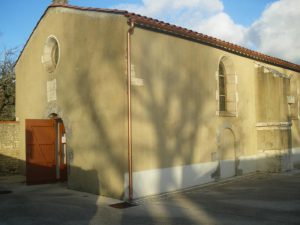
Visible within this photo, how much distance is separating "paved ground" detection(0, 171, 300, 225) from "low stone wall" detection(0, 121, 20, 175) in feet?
10.9

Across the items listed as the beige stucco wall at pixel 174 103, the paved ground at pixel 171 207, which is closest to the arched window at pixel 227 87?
the beige stucco wall at pixel 174 103

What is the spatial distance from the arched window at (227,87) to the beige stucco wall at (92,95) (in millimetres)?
4907

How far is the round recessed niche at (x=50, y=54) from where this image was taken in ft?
40.3

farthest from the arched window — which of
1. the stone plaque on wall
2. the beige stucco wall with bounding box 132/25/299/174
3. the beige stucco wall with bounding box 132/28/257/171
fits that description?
the stone plaque on wall

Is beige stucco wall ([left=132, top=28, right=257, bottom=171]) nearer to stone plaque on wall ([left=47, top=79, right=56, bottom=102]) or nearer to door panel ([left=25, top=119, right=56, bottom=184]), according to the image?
stone plaque on wall ([left=47, top=79, right=56, bottom=102])

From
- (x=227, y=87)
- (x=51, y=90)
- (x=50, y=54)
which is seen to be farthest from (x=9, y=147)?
(x=227, y=87)

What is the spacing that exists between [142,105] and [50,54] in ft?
15.8

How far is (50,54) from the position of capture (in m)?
12.6

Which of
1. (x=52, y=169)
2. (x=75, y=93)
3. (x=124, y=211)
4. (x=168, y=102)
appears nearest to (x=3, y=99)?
(x=52, y=169)

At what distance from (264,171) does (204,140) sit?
3847mm

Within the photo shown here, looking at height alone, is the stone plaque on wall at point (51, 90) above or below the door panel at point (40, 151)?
above

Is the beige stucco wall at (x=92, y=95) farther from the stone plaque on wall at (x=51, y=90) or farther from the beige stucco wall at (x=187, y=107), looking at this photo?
the beige stucco wall at (x=187, y=107)

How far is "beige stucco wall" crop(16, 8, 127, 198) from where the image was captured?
932 centimetres

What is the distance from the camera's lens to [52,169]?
1206 cm
